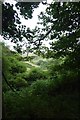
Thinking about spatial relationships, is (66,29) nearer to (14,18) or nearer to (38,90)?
(14,18)

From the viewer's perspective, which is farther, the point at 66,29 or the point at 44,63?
the point at 44,63

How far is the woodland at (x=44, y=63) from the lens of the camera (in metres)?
3.49

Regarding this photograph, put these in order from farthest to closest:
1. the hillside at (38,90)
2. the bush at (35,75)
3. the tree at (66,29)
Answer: the bush at (35,75) < the tree at (66,29) < the hillside at (38,90)

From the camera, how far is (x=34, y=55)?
400 centimetres

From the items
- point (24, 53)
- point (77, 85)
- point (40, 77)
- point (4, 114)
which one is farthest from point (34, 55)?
point (4, 114)

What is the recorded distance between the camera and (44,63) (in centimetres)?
416

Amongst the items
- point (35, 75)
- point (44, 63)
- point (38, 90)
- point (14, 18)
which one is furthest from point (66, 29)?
point (38, 90)

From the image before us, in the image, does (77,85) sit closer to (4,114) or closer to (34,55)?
(34,55)

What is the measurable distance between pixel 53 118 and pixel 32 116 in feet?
1.07

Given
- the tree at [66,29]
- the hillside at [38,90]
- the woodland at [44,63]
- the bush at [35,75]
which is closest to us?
the hillside at [38,90]

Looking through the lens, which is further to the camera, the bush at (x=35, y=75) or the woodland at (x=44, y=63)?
the bush at (x=35, y=75)

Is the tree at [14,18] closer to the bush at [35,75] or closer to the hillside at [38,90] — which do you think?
the hillside at [38,90]

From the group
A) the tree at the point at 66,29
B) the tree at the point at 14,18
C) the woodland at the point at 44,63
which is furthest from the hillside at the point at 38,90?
the tree at the point at 14,18

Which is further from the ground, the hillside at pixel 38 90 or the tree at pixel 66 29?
the tree at pixel 66 29
